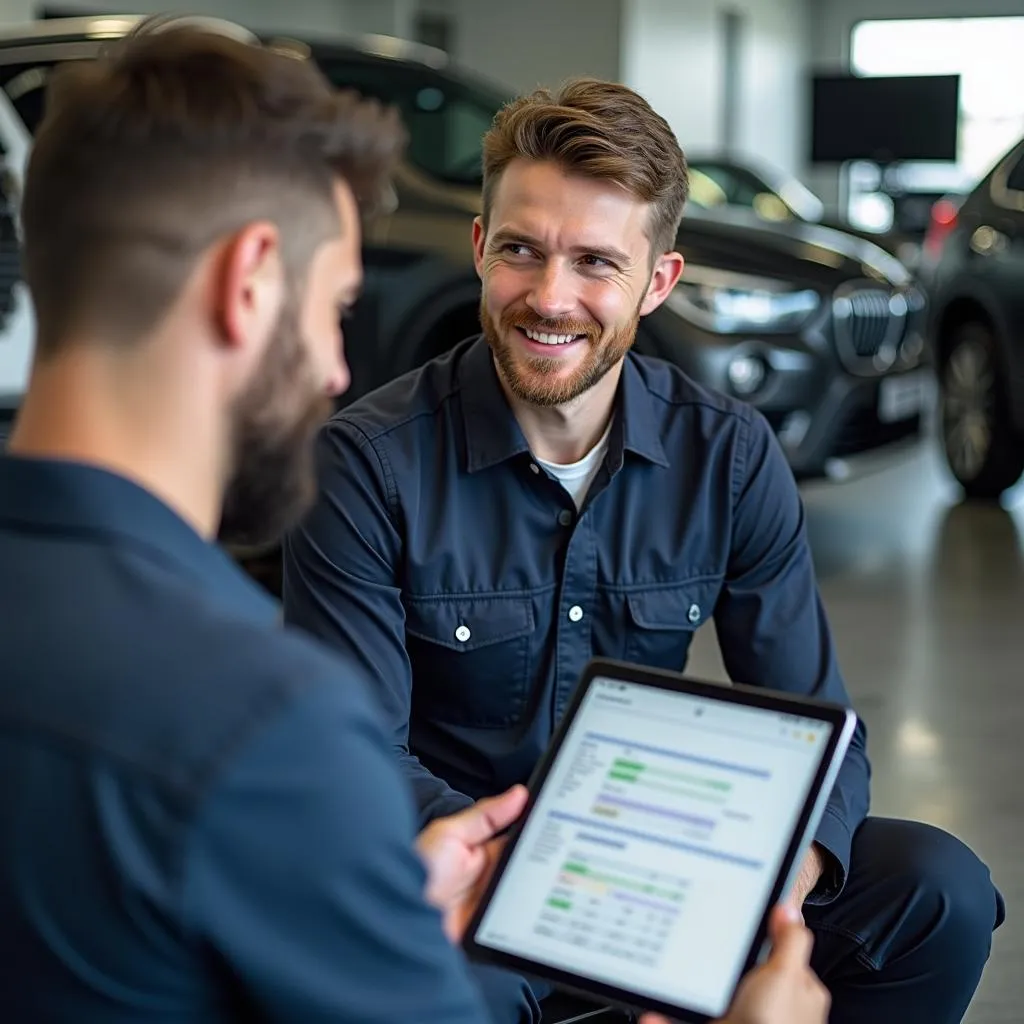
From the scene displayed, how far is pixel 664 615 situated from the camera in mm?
2041

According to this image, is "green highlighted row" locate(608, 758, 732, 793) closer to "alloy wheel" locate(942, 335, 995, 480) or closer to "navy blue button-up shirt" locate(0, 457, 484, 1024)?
"navy blue button-up shirt" locate(0, 457, 484, 1024)

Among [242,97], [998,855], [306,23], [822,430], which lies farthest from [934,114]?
[242,97]

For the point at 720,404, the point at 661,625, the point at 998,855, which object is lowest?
the point at 998,855

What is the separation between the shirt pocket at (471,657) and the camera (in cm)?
198

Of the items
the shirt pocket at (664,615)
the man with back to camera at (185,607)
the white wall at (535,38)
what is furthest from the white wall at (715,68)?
the man with back to camera at (185,607)

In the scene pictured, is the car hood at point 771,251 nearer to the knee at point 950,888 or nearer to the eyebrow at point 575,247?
the eyebrow at point 575,247

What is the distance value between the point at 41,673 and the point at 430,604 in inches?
42.6

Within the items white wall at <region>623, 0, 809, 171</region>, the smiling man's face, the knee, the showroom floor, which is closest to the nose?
the smiling man's face

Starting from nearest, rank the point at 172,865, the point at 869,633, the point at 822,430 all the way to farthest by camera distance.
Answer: the point at 172,865 < the point at 869,633 < the point at 822,430

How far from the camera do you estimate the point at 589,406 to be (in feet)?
6.83

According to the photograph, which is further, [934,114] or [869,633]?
[934,114]

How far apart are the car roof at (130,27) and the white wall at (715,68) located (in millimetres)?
6418

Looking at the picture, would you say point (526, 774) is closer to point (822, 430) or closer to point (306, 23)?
point (822, 430)

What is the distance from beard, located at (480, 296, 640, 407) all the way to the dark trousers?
2.10 feet
